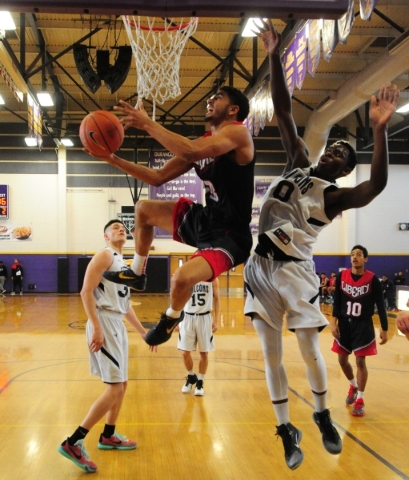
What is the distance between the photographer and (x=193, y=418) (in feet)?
19.9

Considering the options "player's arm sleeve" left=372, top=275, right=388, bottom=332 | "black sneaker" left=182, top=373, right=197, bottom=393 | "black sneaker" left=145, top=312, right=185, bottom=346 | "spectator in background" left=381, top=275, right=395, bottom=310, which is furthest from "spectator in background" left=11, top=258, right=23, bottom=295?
"black sneaker" left=145, top=312, right=185, bottom=346

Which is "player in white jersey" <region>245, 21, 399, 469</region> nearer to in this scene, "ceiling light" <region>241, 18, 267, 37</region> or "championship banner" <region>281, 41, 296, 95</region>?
"ceiling light" <region>241, 18, 267, 37</region>

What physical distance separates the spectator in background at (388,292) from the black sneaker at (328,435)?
637 inches

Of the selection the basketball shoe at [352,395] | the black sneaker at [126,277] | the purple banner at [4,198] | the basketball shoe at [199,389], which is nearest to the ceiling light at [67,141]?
the purple banner at [4,198]

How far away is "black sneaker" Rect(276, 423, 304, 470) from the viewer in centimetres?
343

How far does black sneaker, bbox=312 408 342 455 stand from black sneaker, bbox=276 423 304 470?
171 mm

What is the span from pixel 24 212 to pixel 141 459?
19242mm

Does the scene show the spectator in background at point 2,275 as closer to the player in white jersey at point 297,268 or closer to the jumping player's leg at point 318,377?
the player in white jersey at point 297,268

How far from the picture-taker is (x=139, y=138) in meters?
21.9

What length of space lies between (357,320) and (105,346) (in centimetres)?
324

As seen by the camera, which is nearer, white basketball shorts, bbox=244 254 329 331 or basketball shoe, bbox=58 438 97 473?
white basketball shorts, bbox=244 254 329 331

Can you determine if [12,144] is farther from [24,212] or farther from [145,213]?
[145,213]

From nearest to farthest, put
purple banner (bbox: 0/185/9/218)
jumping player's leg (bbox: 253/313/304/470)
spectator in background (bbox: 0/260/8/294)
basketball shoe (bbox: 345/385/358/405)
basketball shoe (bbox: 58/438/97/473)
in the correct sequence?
jumping player's leg (bbox: 253/313/304/470) → basketball shoe (bbox: 58/438/97/473) → basketball shoe (bbox: 345/385/358/405) → spectator in background (bbox: 0/260/8/294) → purple banner (bbox: 0/185/9/218)

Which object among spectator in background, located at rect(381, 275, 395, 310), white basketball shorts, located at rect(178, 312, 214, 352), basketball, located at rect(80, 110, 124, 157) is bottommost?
spectator in background, located at rect(381, 275, 395, 310)
